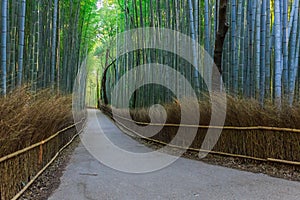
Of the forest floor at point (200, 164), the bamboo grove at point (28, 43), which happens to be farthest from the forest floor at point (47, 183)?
the bamboo grove at point (28, 43)

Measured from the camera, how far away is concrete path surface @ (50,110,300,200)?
3416 millimetres

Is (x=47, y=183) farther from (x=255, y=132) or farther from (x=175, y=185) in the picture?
(x=255, y=132)

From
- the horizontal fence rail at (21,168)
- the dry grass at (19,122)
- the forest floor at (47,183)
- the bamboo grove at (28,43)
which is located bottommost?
the forest floor at (47,183)

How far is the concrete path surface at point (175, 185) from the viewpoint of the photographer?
134 inches

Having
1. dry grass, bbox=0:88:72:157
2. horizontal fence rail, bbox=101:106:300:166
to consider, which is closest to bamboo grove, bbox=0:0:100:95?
dry grass, bbox=0:88:72:157

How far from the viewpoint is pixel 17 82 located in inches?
184

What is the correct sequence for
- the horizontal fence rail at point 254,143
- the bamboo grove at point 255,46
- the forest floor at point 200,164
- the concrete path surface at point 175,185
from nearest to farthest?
the concrete path surface at point 175,185
the forest floor at point 200,164
the horizontal fence rail at point 254,143
the bamboo grove at point 255,46

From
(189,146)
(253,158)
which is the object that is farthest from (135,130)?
(253,158)

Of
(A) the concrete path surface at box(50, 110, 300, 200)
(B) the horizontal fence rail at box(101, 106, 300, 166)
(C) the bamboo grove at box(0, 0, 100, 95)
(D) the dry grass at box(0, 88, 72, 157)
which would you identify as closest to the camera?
(D) the dry grass at box(0, 88, 72, 157)

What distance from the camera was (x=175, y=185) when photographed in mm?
3889

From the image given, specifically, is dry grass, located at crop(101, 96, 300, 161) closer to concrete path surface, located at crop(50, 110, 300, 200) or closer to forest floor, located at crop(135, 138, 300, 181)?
forest floor, located at crop(135, 138, 300, 181)

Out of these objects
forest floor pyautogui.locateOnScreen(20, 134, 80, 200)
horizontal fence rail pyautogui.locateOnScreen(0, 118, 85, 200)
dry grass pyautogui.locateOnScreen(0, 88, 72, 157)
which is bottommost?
forest floor pyautogui.locateOnScreen(20, 134, 80, 200)

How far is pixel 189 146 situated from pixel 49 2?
11.5 ft

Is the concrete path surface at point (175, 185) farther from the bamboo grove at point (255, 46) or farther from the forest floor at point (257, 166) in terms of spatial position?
the bamboo grove at point (255, 46)
